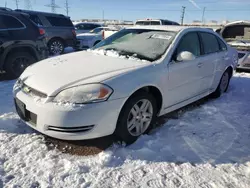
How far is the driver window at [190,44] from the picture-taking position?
3873mm

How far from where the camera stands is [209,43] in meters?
4.74

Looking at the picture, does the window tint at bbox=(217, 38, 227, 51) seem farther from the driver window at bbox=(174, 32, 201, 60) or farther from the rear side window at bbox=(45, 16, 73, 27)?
the rear side window at bbox=(45, 16, 73, 27)

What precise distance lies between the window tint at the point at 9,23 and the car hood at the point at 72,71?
310 cm

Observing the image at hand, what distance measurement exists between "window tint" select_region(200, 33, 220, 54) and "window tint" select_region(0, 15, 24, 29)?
14.5ft

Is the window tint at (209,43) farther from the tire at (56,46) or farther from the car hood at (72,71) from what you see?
the tire at (56,46)

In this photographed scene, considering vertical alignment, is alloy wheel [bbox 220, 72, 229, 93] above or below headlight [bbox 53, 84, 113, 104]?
below

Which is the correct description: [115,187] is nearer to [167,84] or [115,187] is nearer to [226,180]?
[226,180]

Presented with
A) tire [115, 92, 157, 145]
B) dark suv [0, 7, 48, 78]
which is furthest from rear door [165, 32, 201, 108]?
dark suv [0, 7, 48, 78]

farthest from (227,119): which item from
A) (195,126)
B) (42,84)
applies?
(42,84)

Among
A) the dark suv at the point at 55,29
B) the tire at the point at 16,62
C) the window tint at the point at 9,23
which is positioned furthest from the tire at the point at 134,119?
the dark suv at the point at 55,29

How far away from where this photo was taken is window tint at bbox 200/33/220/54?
4562 mm

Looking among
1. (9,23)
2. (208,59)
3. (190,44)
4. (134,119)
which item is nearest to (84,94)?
Result: (134,119)

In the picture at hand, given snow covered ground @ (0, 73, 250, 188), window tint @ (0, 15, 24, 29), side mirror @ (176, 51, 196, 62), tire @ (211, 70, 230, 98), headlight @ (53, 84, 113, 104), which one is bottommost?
snow covered ground @ (0, 73, 250, 188)

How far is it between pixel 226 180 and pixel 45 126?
205 cm
